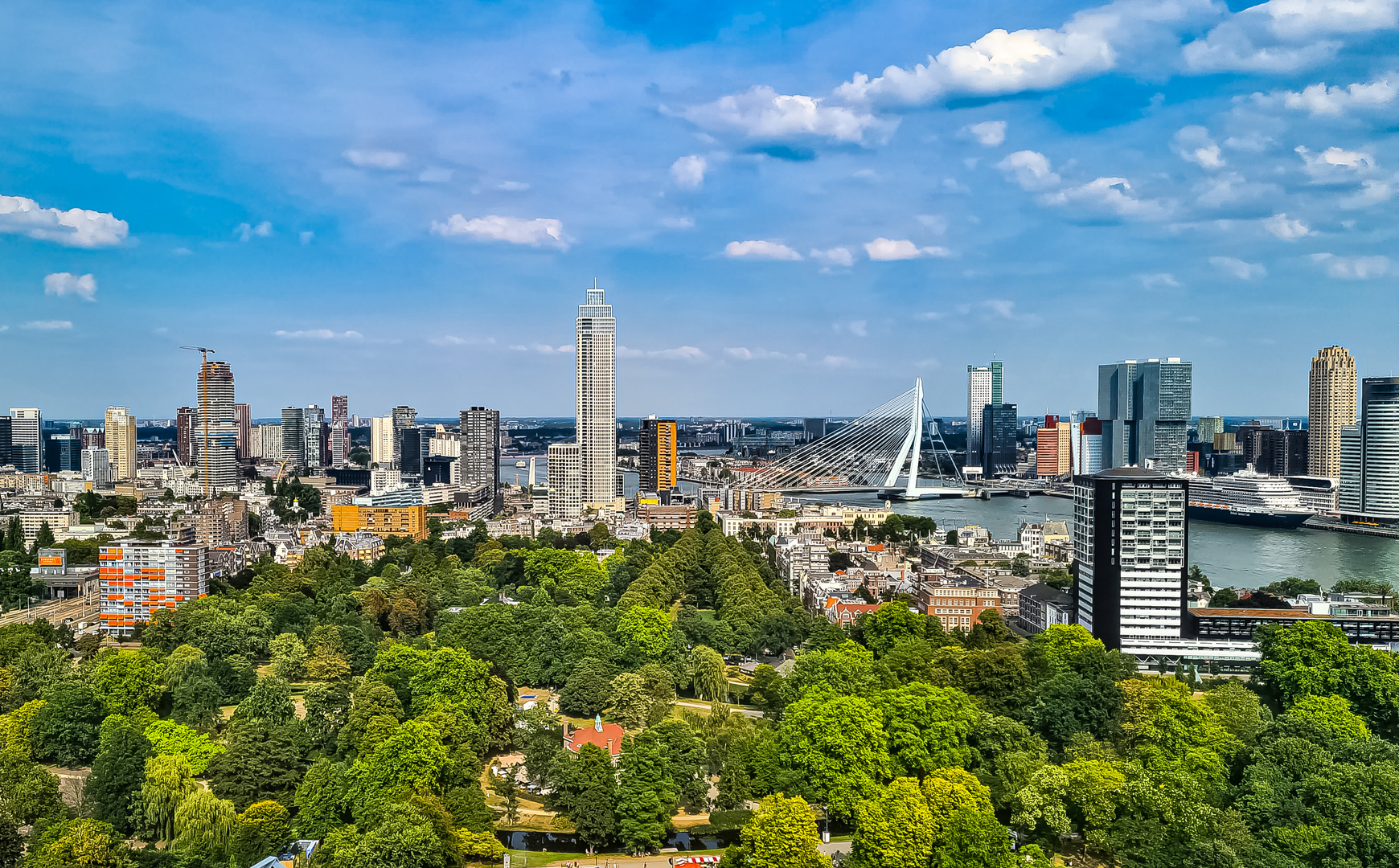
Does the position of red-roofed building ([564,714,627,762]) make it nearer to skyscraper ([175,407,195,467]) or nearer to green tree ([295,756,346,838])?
green tree ([295,756,346,838])

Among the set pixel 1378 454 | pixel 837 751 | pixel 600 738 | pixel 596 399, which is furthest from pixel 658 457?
pixel 837 751

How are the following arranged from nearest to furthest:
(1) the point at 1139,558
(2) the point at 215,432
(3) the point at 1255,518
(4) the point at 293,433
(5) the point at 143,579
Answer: (1) the point at 1139,558
(5) the point at 143,579
(3) the point at 1255,518
(2) the point at 215,432
(4) the point at 293,433

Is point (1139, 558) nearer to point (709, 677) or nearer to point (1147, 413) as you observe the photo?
point (709, 677)

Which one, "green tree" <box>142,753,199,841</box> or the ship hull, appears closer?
"green tree" <box>142,753,199,841</box>

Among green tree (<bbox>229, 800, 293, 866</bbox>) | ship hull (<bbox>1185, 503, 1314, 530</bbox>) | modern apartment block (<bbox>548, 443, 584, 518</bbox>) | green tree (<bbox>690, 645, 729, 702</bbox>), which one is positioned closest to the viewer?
green tree (<bbox>229, 800, 293, 866</bbox>)

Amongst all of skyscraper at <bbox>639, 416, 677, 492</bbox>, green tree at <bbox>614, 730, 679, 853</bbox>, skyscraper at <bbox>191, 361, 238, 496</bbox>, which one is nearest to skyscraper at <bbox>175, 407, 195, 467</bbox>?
skyscraper at <bbox>191, 361, 238, 496</bbox>

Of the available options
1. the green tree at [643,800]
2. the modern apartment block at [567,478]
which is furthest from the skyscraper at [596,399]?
the green tree at [643,800]

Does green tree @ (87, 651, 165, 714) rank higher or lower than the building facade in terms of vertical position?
lower
